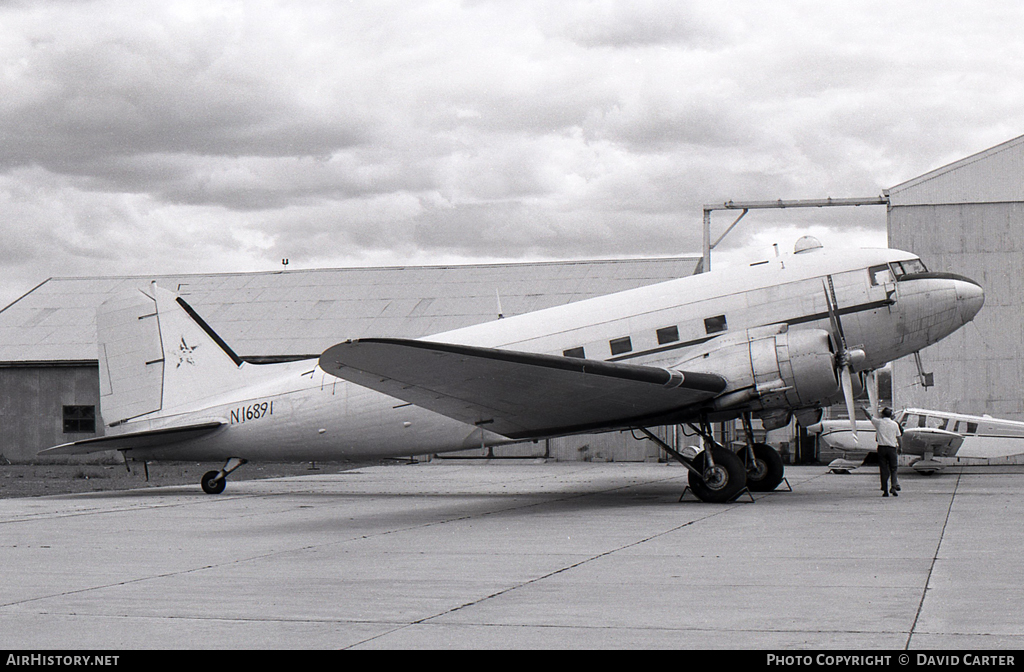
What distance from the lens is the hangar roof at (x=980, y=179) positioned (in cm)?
3247

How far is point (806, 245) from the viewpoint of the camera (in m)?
18.0

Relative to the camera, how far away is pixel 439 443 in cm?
1812

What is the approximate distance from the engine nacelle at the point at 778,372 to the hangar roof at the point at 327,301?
21.9 m

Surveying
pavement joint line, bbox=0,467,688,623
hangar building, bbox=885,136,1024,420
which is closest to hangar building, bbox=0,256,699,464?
hangar building, bbox=885,136,1024,420

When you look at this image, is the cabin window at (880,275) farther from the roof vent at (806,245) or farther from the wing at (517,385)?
the wing at (517,385)

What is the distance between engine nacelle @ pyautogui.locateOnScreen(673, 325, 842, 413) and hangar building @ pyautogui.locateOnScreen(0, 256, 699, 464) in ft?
62.3

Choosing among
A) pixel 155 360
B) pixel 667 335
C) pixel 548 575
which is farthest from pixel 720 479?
pixel 155 360

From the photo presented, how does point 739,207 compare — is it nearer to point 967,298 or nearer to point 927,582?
point 967,298

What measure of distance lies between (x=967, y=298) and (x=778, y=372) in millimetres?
4193

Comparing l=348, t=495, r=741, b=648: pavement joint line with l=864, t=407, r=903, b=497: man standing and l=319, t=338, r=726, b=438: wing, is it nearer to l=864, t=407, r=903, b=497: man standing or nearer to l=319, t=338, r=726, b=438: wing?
l=319, t=338, r=726, b=438: wing

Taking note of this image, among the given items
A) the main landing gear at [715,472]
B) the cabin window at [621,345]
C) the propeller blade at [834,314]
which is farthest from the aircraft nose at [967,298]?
the cabin window at [621,345]

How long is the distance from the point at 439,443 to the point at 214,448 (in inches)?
180
